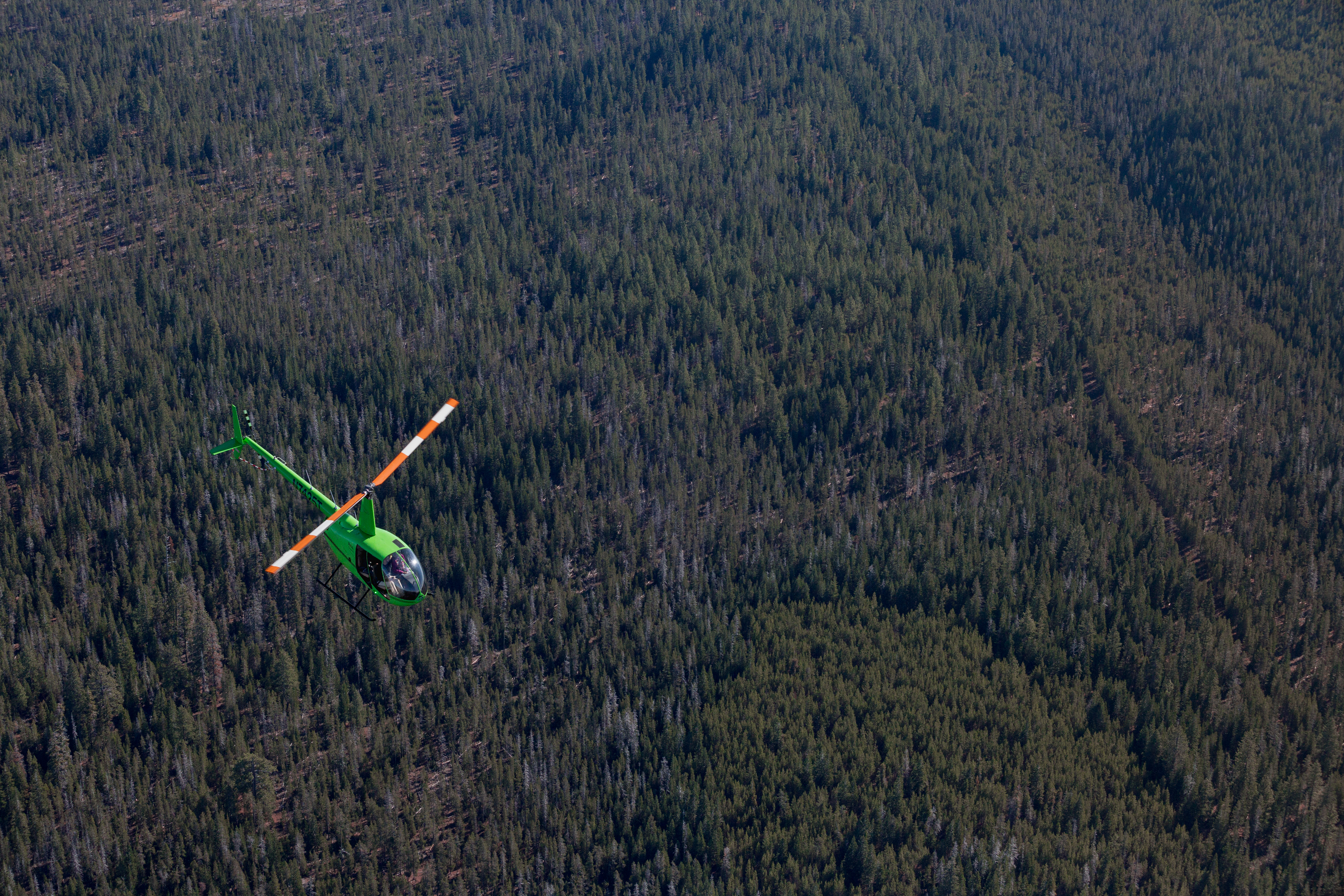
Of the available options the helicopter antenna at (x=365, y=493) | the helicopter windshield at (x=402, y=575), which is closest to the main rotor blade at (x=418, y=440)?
the helicopter antenna at (x=365, y=493)

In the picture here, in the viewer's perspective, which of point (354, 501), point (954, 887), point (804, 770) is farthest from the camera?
point (804, 770)

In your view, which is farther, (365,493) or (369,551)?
(369,551)

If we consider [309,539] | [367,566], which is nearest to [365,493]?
[309,539]

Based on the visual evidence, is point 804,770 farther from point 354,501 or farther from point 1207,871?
point 354,501

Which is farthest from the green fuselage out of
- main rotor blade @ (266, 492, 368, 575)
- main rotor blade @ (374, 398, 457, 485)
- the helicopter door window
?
main rotor blade @ (374, 398, 457, 485)

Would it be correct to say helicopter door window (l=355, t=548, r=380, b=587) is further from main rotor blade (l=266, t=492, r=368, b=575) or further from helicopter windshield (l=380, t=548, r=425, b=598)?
main rotor blade (l=266, t=492, r=368, b=575)

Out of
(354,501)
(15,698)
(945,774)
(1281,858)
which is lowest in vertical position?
(1281,858)

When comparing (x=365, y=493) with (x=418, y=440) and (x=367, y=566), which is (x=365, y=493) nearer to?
(x=367, y=566)

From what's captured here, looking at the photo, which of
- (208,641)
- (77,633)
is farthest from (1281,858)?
(77,633)

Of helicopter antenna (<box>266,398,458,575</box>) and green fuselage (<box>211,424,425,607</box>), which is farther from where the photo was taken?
green fuselage (<box>211,424,425,607</box>)
